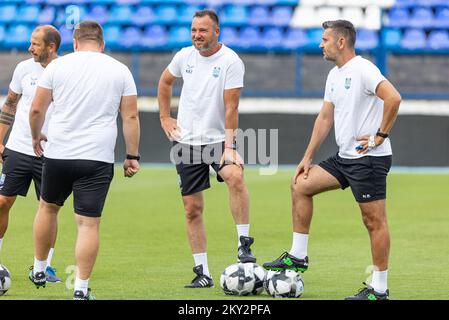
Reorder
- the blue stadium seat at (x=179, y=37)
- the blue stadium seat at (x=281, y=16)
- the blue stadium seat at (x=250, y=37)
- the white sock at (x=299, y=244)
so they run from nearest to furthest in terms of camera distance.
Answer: the white sock at (x=299, y=244) → the blue stadium seat at (x=179, y=37) → the blue stadium seat at (x=250, y=37) → the blue stadium seat at (x=281, y=16)

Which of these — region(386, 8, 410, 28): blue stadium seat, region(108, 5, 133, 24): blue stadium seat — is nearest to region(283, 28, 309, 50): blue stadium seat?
region(386, 8, 410, 28): blue stadium seat

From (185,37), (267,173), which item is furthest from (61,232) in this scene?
(185,37)

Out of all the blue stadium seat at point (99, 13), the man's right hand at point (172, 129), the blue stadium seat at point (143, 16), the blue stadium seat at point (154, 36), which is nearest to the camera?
the man's right hand at point (172, 129)

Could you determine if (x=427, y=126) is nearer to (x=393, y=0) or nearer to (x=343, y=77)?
(x=393, y=0)

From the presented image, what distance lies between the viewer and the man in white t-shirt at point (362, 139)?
8484 mm

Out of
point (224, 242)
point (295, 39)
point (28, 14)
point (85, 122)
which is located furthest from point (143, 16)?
point (85, 122)

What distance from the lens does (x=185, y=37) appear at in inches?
983

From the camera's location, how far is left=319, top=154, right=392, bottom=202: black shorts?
27.9 ft

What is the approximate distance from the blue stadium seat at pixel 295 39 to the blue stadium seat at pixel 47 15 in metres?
5.74

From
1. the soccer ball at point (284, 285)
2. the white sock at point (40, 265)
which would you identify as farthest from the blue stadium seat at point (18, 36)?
the soccer ball at point (284, 285)

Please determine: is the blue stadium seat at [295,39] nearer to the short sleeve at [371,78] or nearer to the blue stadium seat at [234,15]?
the blue stadium seat at [234,15]

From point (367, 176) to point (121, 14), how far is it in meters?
18.6

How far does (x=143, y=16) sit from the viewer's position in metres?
26.2

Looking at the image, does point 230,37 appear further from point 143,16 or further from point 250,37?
point 143,16
